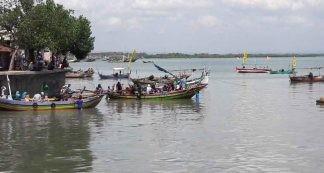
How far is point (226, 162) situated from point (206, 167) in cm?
118

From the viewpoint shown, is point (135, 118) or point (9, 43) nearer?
point (135, 118)

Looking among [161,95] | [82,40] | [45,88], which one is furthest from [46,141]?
[82,40]

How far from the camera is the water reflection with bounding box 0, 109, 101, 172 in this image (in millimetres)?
21422

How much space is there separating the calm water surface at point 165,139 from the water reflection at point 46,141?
0.12ft

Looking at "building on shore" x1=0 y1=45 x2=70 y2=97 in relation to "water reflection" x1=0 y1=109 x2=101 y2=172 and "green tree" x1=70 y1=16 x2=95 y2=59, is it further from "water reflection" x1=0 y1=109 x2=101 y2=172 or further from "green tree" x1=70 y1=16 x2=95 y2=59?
"green tree" x1=70 y1=16 x2=95 y2=59

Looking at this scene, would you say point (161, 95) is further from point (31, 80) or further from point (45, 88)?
point (31, 80)

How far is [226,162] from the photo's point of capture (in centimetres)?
2191

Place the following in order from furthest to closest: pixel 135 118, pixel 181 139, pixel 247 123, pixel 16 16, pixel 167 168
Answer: pixel 16 16
pixel 135 118
pixel 247 123
pixel 181 139
pixel 167 168

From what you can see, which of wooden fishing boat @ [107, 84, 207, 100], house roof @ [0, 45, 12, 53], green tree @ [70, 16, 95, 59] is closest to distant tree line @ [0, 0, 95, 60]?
house roof @ [0, 45, 12, 53]

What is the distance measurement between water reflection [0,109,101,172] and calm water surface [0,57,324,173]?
36 millimetres

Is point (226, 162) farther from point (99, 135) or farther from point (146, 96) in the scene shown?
point (146, 96)

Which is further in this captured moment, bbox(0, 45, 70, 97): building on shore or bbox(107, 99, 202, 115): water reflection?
bbox(0, 45, 70, 97): building on shore

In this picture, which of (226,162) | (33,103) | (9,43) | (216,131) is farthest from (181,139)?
(9,43)

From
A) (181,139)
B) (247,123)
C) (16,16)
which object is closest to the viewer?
(181,139)
